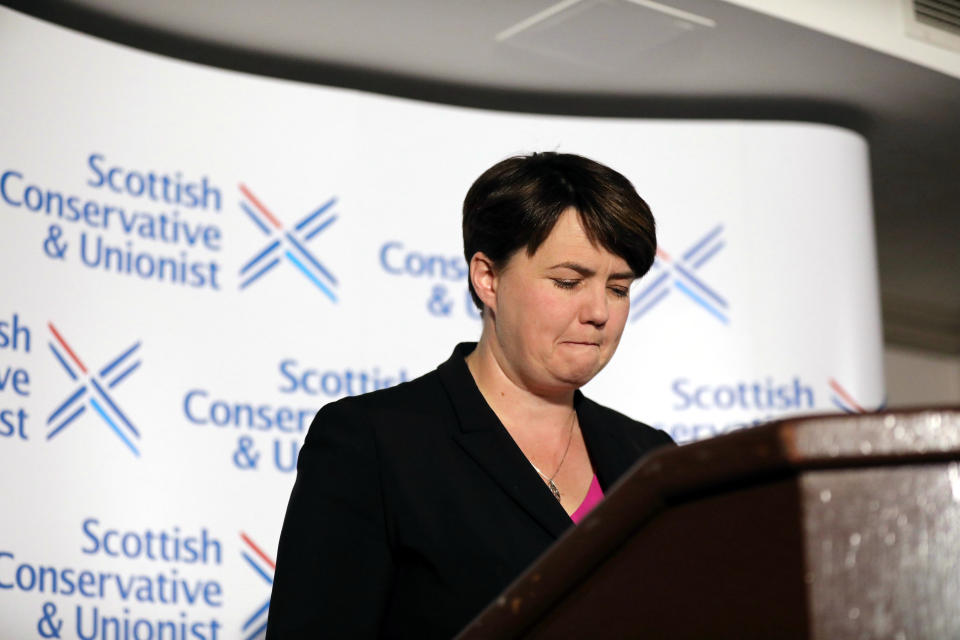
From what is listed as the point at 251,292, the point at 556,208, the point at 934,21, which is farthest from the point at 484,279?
the point at 934,21

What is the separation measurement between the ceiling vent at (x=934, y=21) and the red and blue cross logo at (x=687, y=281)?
95 cm

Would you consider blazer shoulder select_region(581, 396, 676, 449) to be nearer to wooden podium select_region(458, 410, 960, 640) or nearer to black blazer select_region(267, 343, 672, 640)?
black blazer select_region(267, 343, 672, 640)

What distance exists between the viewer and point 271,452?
3600 mm

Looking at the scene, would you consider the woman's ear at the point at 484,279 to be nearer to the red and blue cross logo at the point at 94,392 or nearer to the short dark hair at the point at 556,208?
the short dark hair at the point at 556,208

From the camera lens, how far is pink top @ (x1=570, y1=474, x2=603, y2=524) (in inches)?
69.7

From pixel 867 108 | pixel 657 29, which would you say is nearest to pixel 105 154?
pixel 657 29

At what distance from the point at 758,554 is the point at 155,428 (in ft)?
9.55

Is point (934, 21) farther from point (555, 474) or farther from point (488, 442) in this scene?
point (488, 442)

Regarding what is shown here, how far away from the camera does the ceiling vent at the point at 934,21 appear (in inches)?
166

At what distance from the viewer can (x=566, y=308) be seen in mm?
1834

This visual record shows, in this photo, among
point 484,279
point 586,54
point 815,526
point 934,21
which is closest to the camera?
point 815,526

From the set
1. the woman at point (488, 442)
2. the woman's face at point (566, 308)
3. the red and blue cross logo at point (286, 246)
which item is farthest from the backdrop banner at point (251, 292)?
the woman's face at point (566, 308)

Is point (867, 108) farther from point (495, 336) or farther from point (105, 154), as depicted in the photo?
point (495, 336)

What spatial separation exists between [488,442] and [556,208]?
0.36 m
